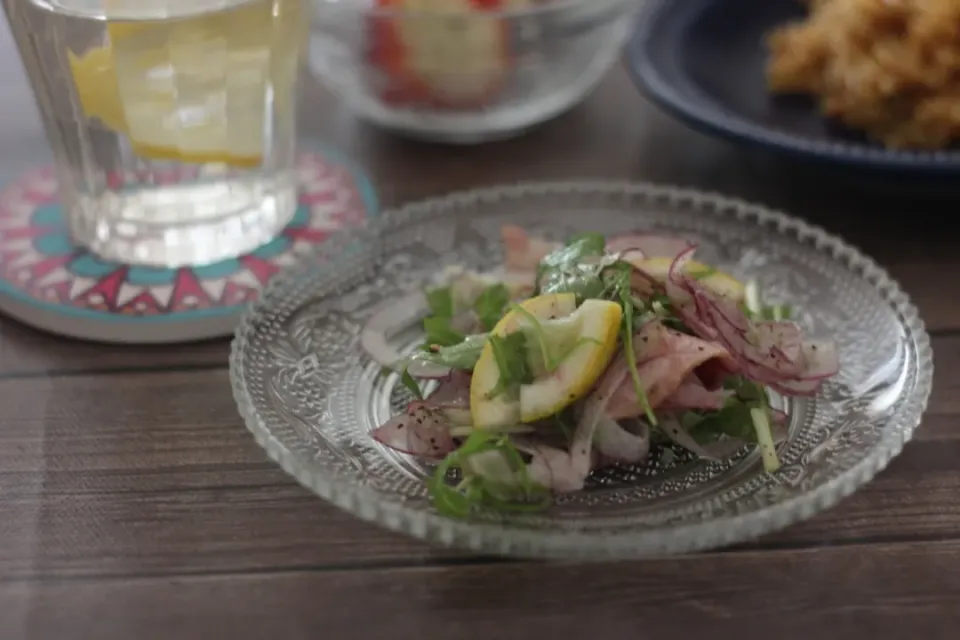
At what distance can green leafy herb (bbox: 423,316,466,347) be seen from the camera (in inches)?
26.8

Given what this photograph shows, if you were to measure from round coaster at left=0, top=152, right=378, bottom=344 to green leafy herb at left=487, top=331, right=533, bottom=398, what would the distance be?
0.91 feet

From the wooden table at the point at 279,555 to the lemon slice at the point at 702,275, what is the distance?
142mm

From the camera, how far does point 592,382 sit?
1.94ft

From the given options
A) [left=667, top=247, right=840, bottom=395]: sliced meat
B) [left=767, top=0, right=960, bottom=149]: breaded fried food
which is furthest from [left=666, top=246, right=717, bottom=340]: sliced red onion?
[left=767, top=0, right=960, bottom=149]: breaded fried food

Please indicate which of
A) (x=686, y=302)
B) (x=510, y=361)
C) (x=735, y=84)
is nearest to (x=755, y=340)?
(x=686, y=302)

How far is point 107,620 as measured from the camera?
1.82ft

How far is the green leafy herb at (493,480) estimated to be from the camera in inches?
22.0

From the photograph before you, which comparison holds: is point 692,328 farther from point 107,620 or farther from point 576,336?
point 107,620

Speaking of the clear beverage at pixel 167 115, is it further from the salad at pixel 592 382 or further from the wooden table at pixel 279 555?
the salad at pixel 592 382

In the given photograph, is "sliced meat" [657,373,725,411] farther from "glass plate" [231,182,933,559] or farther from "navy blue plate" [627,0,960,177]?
"navy blue plate" [627,0,960,177]

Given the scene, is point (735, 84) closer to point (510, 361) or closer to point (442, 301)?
point (442, 301)

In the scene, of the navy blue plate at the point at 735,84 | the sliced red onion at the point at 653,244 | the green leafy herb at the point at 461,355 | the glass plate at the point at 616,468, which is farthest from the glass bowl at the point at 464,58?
the green leafy herb at the point at 461,355

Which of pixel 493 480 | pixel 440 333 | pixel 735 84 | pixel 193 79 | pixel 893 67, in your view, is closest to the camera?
pixel 493 480

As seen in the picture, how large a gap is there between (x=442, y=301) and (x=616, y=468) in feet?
0.61
